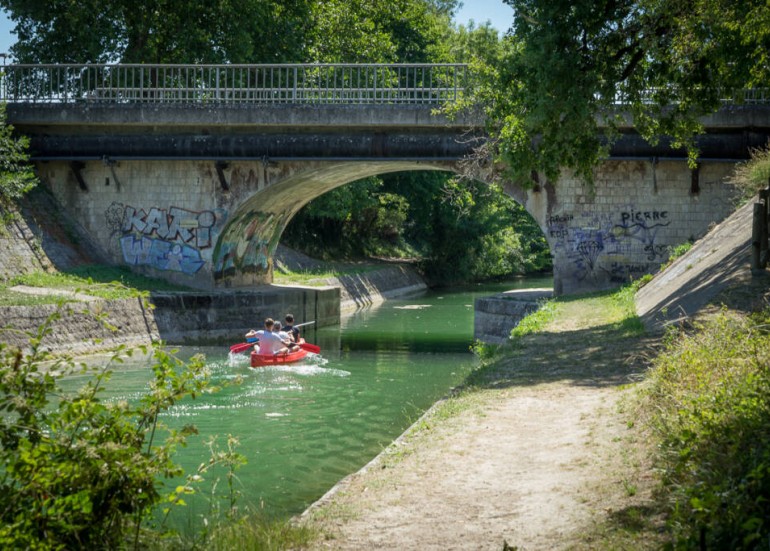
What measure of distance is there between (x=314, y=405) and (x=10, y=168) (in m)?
14.2

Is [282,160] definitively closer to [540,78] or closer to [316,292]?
[316,292]

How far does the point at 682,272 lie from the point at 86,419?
16.7m

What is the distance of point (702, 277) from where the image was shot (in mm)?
17375

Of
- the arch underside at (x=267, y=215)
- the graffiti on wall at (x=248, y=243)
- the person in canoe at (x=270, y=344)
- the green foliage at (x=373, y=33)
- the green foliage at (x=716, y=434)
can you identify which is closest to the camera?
the green foliage at (x=716, y=434)

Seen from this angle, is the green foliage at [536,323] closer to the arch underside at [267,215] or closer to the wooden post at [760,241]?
the wooden post at [760,241]

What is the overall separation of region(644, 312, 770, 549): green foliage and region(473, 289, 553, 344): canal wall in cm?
1549

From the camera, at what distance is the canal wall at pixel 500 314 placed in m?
25.5

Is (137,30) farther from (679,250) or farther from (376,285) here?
(679,250)

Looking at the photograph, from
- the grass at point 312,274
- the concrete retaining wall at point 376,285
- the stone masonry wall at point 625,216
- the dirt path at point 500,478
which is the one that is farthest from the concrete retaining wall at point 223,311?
the dirt path at point 500,478

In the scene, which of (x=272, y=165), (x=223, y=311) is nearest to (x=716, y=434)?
(x=223, y=311)

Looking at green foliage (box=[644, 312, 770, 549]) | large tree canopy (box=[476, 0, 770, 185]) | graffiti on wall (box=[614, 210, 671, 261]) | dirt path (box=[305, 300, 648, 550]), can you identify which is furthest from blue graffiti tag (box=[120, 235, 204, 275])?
green foliage (box=[644, 312, 770, 549])

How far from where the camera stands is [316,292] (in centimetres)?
3197

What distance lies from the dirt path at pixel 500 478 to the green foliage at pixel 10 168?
17113 millimetres

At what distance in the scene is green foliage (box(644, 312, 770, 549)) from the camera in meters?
4.98
